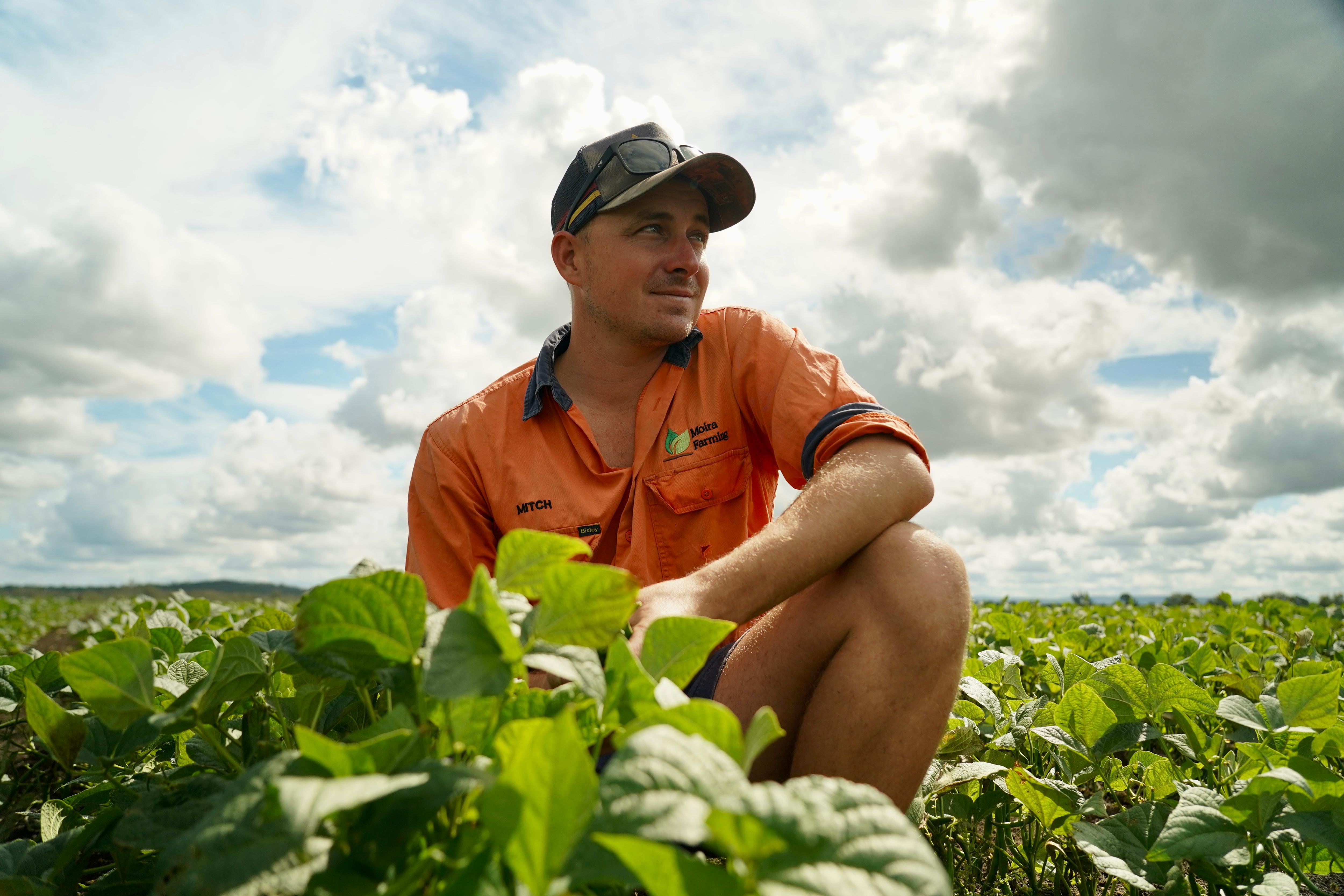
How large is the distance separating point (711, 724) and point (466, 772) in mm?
217

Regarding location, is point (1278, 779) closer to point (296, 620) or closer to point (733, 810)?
point (733, 810)

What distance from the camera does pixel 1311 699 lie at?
1.49 m

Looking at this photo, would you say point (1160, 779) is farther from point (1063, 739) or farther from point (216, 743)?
point (216, 743)

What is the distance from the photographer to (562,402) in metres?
3.27

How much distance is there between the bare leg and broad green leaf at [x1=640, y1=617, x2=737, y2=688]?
1017 millimetres

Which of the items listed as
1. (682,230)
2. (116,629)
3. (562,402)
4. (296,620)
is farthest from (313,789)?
(116,629)

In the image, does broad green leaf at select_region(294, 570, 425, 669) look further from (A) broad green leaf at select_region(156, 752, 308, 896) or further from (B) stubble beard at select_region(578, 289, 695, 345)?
(B) stubble beard at select_region(578, 289, 695, 345)

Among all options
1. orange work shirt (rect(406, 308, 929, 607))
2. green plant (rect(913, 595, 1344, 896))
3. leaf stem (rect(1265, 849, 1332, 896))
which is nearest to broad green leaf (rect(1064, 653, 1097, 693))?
green plant (rect(913, 595, 1344, 896))

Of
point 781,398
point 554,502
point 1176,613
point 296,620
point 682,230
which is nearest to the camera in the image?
point 296,620

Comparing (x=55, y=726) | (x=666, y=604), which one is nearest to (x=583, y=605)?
(x=666, y=604)

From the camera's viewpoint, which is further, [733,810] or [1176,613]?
[1176,613]

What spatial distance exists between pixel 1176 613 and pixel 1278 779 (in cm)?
555

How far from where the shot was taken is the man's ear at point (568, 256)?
12.0ft

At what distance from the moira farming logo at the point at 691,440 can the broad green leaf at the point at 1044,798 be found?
5.77 ft
